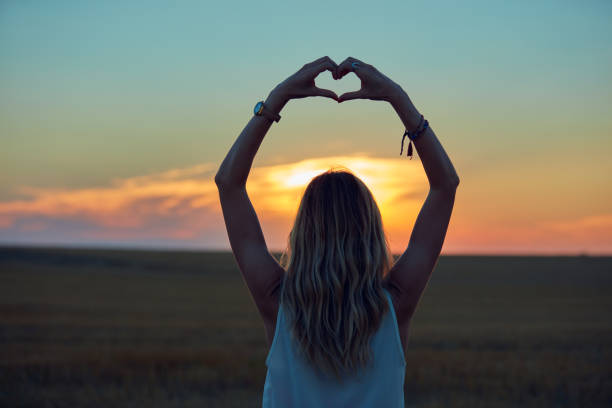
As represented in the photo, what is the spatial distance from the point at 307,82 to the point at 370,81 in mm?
221

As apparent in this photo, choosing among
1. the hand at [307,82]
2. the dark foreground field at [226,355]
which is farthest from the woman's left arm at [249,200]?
the dark foreground field at [226,355]

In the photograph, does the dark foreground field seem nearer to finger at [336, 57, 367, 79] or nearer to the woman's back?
the woman's back

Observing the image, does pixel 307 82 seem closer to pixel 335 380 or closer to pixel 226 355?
pixel 335 380

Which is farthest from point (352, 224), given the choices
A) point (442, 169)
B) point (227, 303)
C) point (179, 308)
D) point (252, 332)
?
point (227, 303)

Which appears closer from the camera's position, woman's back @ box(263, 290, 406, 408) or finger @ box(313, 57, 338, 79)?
woman's back @ box(263, 290, 406, 408)

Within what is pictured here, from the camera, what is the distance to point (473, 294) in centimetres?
3725

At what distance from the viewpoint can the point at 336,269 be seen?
194cm

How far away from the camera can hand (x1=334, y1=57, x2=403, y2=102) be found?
2.11 metres

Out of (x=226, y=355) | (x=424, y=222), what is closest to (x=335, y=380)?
(x=424, y=222)

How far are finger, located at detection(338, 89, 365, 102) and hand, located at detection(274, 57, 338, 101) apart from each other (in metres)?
0.03

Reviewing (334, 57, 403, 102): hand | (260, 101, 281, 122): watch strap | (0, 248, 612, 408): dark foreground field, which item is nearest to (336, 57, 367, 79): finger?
(334, 57, 403, 102): hand

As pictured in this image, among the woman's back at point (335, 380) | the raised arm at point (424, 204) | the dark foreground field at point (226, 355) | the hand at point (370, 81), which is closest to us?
the woman's back at point (335, 380)

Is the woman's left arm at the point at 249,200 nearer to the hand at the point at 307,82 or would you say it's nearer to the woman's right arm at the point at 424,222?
the hand at the point at 307,82

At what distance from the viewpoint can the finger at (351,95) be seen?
2.16 metres
